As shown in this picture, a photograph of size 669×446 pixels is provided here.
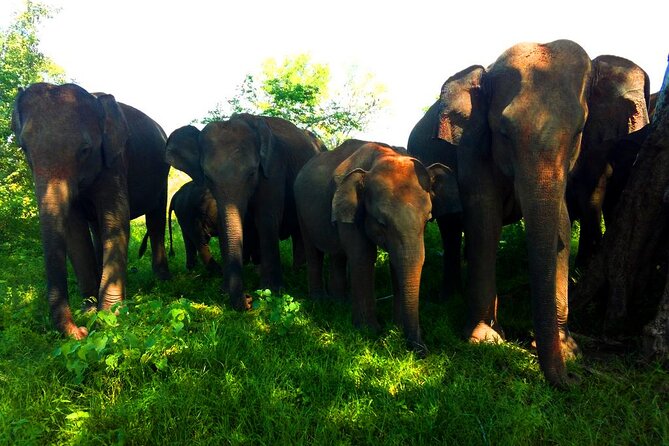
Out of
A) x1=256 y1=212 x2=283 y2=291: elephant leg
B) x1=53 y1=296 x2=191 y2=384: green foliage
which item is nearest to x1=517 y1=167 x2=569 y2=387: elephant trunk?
x1=53 y1=296 x2=191 y2=384: green foliage

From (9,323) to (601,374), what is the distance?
5.15 meters

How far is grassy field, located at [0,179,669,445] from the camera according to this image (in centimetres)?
259

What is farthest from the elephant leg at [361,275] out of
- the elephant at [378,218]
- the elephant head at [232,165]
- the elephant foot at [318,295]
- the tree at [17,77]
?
the tree at [17,77]

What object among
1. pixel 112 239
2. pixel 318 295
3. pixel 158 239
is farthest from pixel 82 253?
pixel 318 295

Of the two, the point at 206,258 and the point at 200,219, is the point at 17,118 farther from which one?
the point at 206,258

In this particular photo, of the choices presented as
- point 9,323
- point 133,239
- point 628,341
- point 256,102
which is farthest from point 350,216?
point 256,102

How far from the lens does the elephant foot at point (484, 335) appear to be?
3.76 meters

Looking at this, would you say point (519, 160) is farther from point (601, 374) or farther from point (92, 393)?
point (92, 393)

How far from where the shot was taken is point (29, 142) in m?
4.07

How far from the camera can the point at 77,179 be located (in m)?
4.32

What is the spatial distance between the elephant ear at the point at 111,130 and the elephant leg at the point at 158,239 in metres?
→ 2.35

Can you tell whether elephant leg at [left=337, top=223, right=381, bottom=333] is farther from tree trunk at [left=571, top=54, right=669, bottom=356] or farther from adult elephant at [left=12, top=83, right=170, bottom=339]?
adult elephant at [left=12, top=83, right=170, bottom=339]

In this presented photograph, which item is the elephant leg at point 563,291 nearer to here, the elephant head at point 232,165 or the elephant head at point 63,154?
the elephant head at point 232,165

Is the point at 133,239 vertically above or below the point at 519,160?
below
